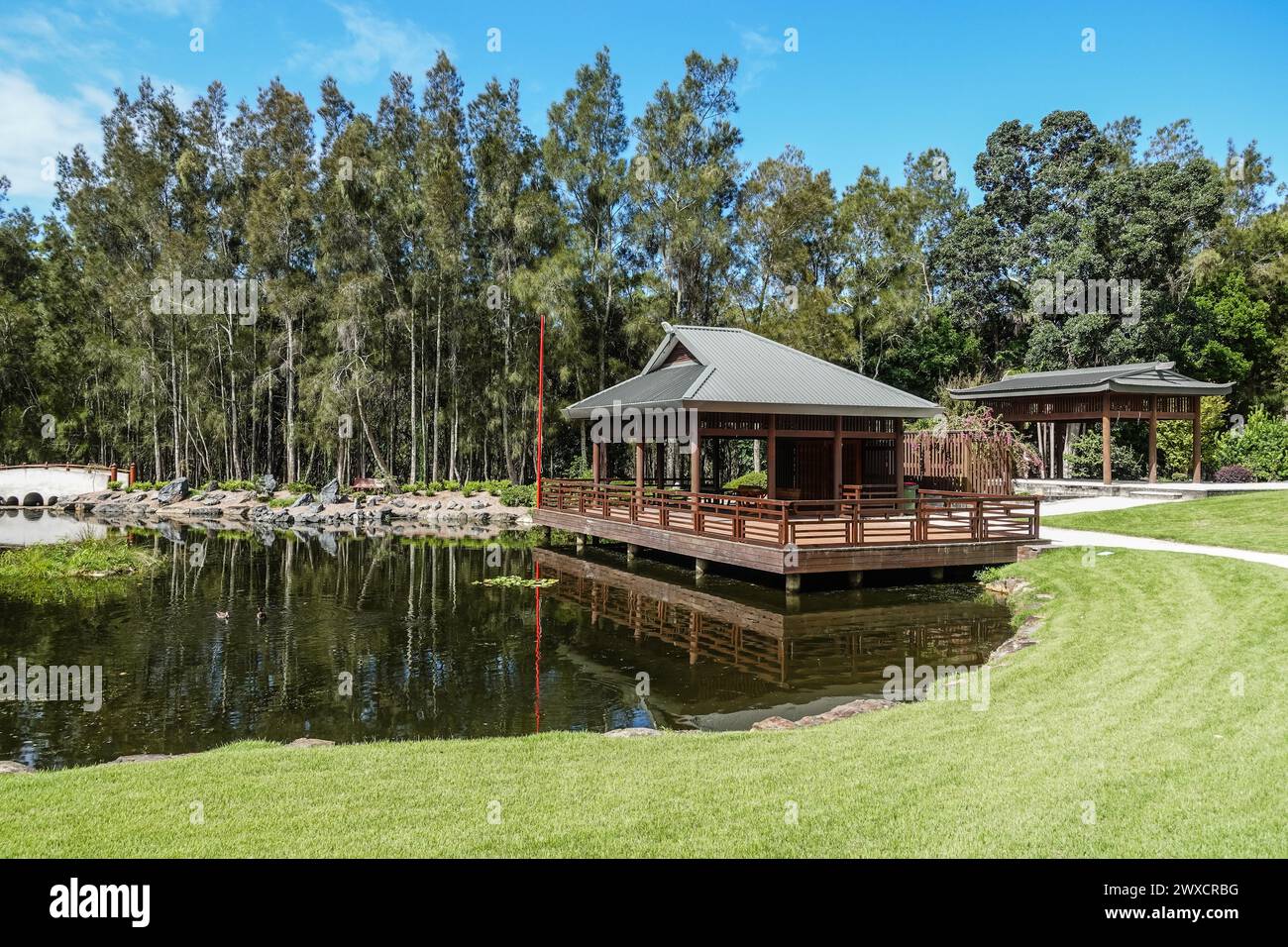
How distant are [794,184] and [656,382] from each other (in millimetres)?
18582

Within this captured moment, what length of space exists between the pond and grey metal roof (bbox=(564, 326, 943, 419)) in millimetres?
3983

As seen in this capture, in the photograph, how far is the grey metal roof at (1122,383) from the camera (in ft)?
88.6

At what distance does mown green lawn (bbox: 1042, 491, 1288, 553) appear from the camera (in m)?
15.9

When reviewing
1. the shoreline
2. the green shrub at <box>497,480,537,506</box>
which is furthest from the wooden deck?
the green shrub at <box>497,480,537,506</box>

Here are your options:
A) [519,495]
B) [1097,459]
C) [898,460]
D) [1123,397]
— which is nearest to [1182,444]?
A: [1097,459]

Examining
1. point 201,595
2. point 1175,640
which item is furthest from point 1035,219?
point 201,595

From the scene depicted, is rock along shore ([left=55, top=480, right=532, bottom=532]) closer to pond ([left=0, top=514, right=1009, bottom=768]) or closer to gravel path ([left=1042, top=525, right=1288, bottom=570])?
pond ([left=0, top=514, right=1009, bottom=768])

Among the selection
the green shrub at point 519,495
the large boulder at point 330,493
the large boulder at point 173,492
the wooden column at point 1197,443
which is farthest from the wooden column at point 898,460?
the large boulder at point 173,492

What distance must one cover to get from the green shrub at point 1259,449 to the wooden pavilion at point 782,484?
16.4 metres

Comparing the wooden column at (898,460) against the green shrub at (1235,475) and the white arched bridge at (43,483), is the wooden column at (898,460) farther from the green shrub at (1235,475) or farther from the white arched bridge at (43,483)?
the white arched bridge at (43,483)

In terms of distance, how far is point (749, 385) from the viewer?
19156 millimetres

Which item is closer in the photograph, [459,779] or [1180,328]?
[459,779]

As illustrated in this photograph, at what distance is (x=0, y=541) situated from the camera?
24.0 metres
